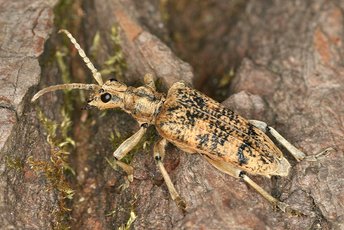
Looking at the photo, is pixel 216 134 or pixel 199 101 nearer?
pixel 216 134

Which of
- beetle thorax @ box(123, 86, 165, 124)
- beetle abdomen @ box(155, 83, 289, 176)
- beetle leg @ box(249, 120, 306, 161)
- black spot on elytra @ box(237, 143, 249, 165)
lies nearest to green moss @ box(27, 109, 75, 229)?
beetle thorax @ box(123, 86, 165, 124)

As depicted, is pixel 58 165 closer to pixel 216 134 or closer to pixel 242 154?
pixel 216 134

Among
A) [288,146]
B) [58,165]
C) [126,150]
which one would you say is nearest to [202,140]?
[126,150]

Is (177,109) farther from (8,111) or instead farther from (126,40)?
(8,111)

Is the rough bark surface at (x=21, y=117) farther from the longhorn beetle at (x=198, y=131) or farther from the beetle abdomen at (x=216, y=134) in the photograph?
the beetle abdomen at (x=216, y=134)

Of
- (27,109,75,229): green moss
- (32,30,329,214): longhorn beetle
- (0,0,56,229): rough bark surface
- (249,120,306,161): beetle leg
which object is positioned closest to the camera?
(0,0,56,229): rough bark surface

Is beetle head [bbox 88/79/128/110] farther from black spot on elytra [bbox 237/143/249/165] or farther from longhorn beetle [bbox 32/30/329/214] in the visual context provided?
black spot on elytra [bbox 237/143/249/165]
